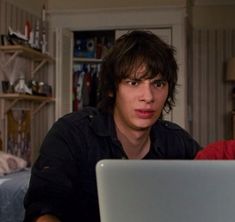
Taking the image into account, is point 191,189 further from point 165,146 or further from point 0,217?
point 0,217

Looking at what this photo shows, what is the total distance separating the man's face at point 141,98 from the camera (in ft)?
3.41

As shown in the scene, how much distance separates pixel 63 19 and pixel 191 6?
160cm

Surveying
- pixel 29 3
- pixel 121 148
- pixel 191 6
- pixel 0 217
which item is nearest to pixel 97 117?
pixel 121 148

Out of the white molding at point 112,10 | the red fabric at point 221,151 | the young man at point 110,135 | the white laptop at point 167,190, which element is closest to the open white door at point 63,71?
the white molding at point 112,10

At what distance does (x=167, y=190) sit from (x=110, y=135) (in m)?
0.62

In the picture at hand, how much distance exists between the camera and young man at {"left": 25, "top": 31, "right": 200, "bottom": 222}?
39.8 inches

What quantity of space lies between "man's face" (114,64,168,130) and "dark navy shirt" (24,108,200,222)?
106 mm

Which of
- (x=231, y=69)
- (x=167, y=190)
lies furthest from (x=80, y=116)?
(x=231, y=69)

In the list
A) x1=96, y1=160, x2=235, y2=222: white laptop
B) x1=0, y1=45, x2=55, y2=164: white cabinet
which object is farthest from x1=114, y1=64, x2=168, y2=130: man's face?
x1=0, y1=45, x2=55, y2=164: white cabinet

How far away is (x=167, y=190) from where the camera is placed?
1.83 ft

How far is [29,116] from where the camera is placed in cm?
429

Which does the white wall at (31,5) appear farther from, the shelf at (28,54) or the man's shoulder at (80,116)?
the man's shoulder at (80,116)

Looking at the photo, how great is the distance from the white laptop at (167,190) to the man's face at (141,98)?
478 millimetres

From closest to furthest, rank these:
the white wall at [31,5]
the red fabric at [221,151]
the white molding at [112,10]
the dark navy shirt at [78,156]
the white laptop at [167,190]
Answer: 1. the white laptop at [167,190]
2. the red fabric at [221,151]
3. the dark navy shirt at [78,156]
4. the white wall at [31,5]
5. the white molding at [112,10]
